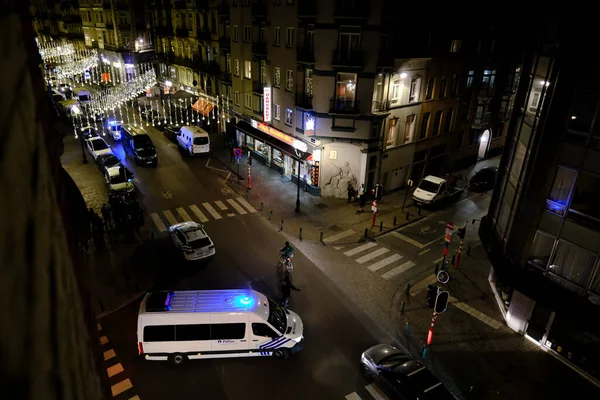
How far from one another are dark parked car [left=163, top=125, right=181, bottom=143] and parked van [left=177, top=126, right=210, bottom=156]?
5206mm

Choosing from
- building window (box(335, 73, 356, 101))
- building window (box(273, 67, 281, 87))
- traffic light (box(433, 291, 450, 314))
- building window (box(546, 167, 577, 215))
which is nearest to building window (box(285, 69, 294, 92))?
building window (box(273, 67, 281, 87))

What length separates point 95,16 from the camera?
6769 centimetres

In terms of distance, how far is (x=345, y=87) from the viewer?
94.9 feet

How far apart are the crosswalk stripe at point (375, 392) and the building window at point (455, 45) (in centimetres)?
2710

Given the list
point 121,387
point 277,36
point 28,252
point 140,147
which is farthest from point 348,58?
point 28,252

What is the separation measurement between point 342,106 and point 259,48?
34.6ft

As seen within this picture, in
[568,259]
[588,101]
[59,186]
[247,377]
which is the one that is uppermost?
[59,186]

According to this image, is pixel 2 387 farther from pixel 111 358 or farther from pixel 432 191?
Answer: pixel 432 191

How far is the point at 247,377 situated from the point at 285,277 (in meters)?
5.66

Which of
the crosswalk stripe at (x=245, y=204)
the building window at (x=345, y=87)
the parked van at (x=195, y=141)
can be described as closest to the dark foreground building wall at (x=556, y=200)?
the building window at (x=345, y=87)

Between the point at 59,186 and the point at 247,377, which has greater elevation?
the point at 59,186

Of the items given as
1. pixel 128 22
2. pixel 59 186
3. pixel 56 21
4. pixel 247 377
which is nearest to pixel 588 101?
pixel 247 377

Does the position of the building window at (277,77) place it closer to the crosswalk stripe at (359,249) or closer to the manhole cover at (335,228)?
the manhole cover at (335,228)

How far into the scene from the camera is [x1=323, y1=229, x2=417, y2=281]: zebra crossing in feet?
76.4
